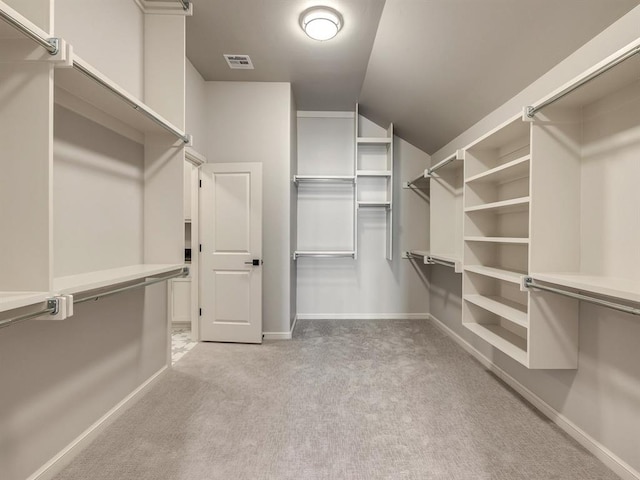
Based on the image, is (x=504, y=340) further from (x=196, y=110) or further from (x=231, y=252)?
(x=196, y=110)

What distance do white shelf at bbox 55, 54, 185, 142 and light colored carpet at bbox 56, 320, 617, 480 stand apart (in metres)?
1.87

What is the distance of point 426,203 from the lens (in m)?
4.32

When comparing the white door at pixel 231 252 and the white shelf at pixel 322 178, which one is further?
the white shelf at pixel 322 178

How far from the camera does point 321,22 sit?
237cm

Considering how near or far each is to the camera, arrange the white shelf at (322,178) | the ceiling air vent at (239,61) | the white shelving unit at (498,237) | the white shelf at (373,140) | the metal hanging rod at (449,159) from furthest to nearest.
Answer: the white shelf at (373,140) → the white shelf at (322,178) → the ceiling air vent at (239,61) → the metal hanging rod at (449,159) → the white shelving unit at (498,237)

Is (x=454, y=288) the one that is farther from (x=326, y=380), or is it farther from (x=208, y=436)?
(x=208, y=436)

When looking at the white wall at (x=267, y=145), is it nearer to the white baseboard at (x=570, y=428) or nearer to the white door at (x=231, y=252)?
the white door at (x=231, y=252)

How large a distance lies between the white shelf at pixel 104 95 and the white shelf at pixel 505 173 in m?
2.10

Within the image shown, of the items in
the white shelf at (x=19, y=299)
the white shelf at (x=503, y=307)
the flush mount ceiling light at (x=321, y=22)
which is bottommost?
the white shelf at (x=503, y=307)

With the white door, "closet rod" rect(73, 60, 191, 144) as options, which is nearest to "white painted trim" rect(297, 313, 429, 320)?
the white door

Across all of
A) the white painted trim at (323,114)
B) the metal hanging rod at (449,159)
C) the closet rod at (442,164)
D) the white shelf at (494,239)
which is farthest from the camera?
the white painted trim at (323,114)

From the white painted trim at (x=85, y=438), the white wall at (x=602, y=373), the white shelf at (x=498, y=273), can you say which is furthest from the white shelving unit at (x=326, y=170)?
the white painted trim at (x=85, y=438)

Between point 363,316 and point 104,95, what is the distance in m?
3.72

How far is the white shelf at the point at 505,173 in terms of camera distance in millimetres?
1844
